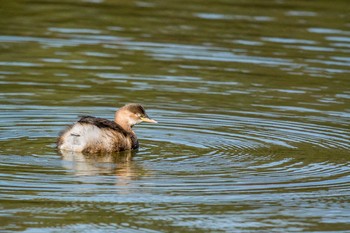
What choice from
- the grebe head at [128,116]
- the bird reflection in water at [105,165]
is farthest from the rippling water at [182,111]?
the grebe head at [128,116]

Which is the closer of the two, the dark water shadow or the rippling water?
the rippling water

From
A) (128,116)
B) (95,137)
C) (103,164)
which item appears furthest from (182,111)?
(103,164)

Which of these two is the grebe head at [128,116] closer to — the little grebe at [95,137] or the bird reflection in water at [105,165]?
the little grebe at [95,137]

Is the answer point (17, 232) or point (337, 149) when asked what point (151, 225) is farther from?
point (337, 149)

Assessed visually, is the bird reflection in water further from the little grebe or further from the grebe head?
the grebe head

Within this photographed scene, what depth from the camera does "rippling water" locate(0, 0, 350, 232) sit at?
31.8 ft

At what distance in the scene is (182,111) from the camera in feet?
46.6

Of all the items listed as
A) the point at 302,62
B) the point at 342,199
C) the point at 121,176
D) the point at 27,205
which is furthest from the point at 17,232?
the point at 302,62

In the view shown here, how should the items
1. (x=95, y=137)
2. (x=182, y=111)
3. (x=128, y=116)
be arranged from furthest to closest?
(x=182, y=111) → (x=128, y=116) → (x=95, y=137)

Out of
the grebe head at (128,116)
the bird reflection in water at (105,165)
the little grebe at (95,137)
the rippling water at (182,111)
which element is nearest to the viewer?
the rippling water at (182,111)

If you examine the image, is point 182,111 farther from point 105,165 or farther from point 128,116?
point 105,165

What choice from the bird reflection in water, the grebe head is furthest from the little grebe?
the grebe head

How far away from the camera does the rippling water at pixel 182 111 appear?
9695 mm

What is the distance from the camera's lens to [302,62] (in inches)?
686
